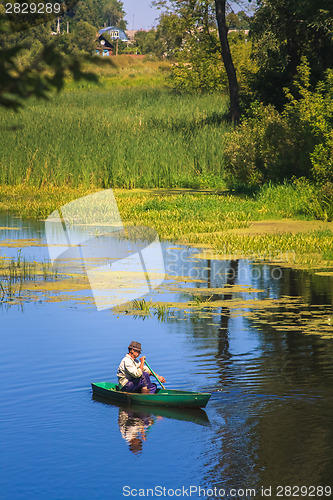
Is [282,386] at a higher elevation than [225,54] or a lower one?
lower

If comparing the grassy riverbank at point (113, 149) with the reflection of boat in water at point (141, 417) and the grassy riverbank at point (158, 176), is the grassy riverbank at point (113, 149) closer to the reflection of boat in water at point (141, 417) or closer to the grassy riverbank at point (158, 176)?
the grassy riverbank at point (158, 176)

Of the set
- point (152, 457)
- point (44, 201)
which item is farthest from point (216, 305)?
point (44, 201)

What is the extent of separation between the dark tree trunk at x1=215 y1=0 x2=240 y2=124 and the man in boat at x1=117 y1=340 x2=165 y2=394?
93.9 feet

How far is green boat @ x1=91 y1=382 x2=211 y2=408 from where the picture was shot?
934cm

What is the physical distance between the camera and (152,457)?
8.30 meters

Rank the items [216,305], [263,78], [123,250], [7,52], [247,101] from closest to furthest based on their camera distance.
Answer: [7,52] → [216,305] → [123,250] → [263,78] → [247,101]

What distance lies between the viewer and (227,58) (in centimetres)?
3816

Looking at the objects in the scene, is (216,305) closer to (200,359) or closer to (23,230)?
(200,359)

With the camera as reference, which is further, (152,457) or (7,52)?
(152,457)

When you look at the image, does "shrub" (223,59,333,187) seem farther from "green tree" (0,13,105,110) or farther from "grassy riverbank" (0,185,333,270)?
"green tree" (0,13,105,110)

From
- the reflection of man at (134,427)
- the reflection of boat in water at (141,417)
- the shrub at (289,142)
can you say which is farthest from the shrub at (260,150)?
the reflection of man at (134,427)

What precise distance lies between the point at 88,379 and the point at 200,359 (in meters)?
1.54

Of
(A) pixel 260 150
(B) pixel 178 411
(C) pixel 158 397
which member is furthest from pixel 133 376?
(A) pixel 260 150

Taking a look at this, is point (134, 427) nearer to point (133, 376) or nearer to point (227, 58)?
point (133, 376)
